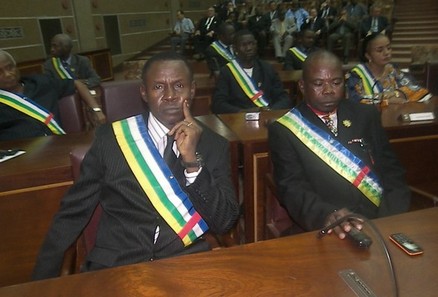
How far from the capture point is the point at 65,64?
5.05 metres

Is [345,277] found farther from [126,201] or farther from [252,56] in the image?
[252,56]

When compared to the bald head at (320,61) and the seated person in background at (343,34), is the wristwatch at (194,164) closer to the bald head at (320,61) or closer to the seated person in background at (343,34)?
the bald head at (320,61)

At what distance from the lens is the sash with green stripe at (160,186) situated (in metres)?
1.40

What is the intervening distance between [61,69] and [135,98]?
2.63 m

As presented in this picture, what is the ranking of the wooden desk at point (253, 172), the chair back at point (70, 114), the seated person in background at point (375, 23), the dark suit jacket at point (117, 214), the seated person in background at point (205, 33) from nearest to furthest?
the dark suit jacket at point (117, 214) → the wooden desk at point (253, 172) → the chair back at point (70, 114) → the seated person in background at point (375, 23) → the seated person in background at point (205, 33)

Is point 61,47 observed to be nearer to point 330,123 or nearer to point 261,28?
point 330,123

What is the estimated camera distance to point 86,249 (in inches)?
60.9

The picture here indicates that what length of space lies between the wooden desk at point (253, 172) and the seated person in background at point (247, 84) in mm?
1456

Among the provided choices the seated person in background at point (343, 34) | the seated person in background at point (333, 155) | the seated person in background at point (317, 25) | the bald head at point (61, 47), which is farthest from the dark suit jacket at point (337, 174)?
the seated person in background at point (317, 25)

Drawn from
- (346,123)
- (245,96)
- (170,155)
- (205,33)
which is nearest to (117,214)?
(170,155)

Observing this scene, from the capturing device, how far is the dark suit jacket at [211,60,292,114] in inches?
146

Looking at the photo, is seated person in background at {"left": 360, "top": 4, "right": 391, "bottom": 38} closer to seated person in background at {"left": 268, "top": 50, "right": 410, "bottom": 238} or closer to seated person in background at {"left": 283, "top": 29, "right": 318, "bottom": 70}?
seated person in background at {"left": 283, "top": 29, "right": 318, "bottom": 70}

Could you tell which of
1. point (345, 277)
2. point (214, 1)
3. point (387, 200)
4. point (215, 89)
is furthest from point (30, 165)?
point (214, 1)

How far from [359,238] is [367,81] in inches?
89.8
